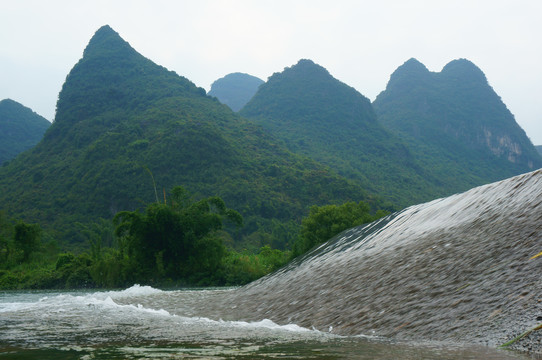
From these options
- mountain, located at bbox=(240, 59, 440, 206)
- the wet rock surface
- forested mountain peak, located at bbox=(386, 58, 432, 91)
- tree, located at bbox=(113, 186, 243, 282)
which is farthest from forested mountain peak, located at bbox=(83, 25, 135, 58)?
the wet rock surface

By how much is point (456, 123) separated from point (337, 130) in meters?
45.8

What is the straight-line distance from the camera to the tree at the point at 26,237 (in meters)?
39.0

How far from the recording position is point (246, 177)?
63219mm

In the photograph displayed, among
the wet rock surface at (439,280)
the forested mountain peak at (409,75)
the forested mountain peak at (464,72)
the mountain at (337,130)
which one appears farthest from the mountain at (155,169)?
the forested mountain peak at (464,72)

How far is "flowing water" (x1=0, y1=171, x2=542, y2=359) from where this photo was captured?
4797 mm

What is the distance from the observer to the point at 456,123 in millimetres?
136250

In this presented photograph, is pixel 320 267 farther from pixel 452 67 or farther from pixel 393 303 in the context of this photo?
pixel 452 67

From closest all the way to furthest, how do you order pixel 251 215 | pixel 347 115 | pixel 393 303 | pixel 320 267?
pixel 393 303
pixel 320 267
pixel 251 215
pixel 347 115

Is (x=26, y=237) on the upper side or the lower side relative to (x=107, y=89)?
lower

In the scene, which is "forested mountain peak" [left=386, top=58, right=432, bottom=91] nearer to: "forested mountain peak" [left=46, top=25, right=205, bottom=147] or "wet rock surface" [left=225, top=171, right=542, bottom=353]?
"forested mountain peak" [left=46, top=25, right=205, bottom=147]

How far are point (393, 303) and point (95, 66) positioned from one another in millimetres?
110016

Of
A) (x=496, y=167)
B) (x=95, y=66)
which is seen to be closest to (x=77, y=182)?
(x=95, y=66)

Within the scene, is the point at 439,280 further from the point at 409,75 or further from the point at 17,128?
the point at 409,75

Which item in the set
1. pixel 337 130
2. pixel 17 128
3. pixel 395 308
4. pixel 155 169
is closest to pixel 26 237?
pixel 155 169
